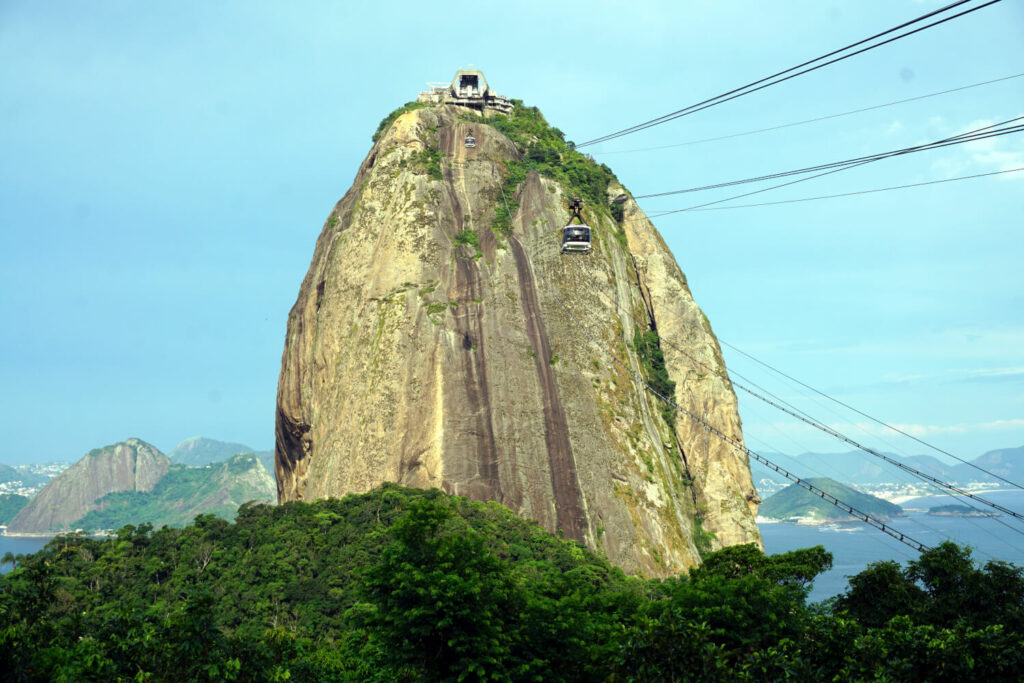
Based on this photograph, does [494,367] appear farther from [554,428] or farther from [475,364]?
[554,428]

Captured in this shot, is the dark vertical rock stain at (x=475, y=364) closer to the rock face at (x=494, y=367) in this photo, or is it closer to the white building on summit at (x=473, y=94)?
the rock face at (x=494, y=367)

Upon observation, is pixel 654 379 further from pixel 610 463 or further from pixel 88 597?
pixel 88 597

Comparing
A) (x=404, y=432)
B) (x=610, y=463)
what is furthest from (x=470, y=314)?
(x=610, y=463)

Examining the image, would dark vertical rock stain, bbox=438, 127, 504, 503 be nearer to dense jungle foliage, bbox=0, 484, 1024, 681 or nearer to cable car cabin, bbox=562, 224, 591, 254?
dense jungle foliage, bbox=0, 484, 1024, 681

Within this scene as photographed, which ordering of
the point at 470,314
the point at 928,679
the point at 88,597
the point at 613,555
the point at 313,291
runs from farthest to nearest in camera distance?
the point at 313,291 → the point at 470,314 → the point at 613,555 → the point at 88,597 → the point at 928,679

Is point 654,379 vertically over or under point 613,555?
over

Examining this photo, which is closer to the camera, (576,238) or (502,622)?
(502,622)

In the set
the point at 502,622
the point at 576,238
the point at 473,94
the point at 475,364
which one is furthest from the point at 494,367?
the point at 473,94
